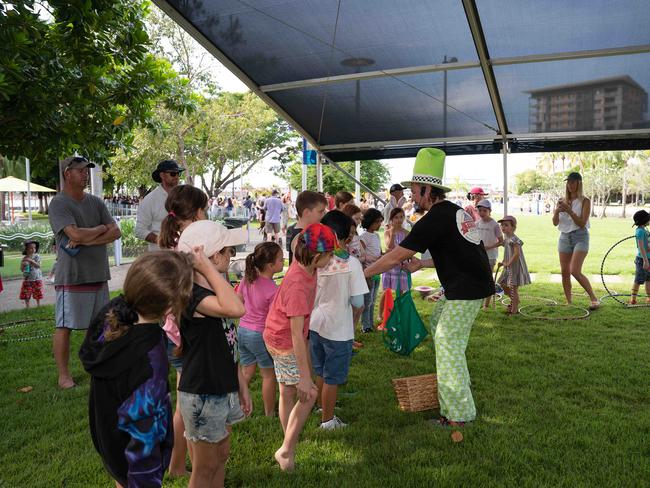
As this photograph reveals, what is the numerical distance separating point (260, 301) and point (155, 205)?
1.69m

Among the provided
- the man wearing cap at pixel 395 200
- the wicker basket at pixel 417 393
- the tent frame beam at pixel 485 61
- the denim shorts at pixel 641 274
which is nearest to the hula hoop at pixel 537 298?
the denim shorts at pixel 641 274

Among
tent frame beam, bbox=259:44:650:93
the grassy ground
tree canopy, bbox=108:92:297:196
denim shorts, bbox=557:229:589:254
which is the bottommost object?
the grassy ground

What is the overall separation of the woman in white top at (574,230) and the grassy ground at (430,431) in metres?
2.27

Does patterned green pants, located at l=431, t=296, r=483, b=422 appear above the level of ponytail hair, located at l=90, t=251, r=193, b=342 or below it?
below

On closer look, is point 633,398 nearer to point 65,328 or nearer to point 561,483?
point 561,483

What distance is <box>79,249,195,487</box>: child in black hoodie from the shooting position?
202 cm

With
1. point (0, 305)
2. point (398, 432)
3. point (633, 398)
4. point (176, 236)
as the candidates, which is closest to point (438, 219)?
point (398, 432)

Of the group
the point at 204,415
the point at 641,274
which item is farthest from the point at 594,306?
the point at 204,415

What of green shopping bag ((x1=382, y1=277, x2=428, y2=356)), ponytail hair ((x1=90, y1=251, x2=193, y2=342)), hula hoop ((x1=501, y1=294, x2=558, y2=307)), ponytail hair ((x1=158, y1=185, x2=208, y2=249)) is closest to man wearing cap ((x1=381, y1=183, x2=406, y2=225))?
hula hoop ((x1=501, y1=294, x2=558, y2=307))

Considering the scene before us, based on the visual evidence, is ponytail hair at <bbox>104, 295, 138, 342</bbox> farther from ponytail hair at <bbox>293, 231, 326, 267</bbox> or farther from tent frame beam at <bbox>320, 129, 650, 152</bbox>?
tent frame beam at <bbox>320, 129, 650, 152</bbox>

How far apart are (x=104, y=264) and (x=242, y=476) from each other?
2673 millimetres

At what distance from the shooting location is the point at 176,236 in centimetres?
291

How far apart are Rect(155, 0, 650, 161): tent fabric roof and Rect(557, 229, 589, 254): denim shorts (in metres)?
1.35

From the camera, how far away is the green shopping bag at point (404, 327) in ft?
15.0
